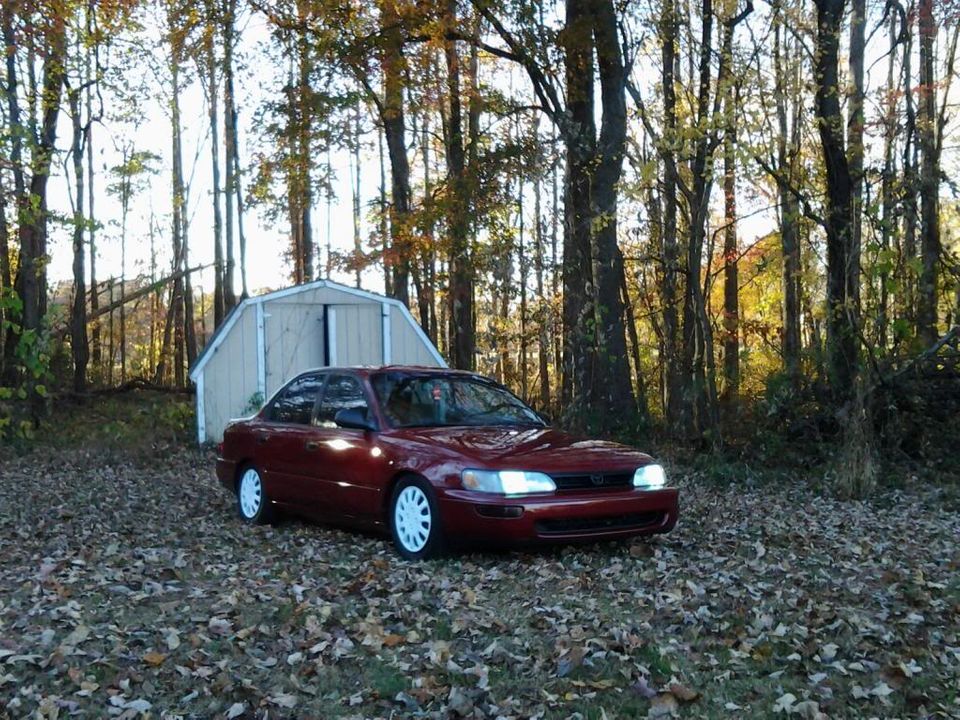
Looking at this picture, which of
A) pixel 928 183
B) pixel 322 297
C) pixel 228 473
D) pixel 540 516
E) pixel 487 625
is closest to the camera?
pixel 487 625

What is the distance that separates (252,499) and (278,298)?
861 centimetres

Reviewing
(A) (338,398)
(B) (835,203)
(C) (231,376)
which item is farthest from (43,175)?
(B) (835,203)

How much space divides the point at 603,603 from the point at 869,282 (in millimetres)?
7309

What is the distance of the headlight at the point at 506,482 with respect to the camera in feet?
24.0

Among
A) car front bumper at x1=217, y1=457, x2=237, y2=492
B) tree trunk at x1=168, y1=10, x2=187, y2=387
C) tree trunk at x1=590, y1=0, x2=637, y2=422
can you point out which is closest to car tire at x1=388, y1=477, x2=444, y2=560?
car front bumper at x1=217, y1=457, x2=237, y2=492

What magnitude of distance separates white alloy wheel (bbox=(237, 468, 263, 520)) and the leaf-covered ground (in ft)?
1.49

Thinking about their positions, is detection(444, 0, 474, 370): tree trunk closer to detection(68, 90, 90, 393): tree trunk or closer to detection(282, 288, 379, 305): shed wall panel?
detection(282, 288, 379, 305): shed wall panel

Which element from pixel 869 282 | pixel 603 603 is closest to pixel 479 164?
pixel 869 282

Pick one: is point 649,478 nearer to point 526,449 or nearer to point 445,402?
point 526,449

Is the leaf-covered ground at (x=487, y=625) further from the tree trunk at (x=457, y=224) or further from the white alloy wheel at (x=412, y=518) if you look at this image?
the tree trunk at (x=457, y=224)

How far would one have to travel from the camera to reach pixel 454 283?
2183cm

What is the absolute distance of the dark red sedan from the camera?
7.36 meters

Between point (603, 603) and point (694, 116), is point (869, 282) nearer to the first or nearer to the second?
point (694, 116)

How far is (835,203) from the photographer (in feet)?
44.9
